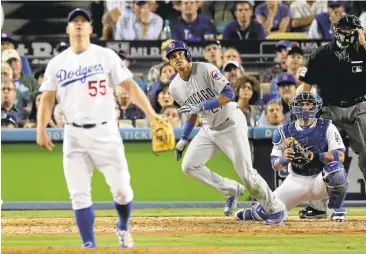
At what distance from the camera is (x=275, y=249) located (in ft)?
21.5

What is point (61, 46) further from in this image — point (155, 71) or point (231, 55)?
point (231, 55)

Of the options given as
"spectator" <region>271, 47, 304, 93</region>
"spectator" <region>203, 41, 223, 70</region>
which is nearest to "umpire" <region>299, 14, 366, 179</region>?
"spectator" <region>271, 47, 304, 93</region>

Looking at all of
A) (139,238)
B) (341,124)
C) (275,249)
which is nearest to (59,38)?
(341,124)

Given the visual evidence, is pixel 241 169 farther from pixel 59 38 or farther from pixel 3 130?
pixel 59 38

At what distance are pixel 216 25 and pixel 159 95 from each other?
10.4 ft

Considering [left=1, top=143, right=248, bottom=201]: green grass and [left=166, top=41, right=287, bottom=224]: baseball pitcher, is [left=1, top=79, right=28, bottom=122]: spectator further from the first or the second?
[left=166, top=41, right=287, bottom=224]: baseball pitcher

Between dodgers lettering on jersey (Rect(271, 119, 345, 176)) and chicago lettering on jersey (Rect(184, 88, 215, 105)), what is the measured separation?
0.87m

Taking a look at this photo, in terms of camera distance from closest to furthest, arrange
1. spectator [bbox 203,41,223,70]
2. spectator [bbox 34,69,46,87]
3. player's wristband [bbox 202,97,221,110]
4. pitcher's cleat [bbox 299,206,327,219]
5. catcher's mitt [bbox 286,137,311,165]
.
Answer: player's wristband [bbox 202,97,221,110], catcher's mitt [bbox 286,137,311,165], pitcher's cleat [bbox 299,206,327,219], spectator [bbox 203,41,223,70], spectator [bbox 34,69,46,87]

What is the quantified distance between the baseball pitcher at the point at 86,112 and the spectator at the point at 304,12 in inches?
346

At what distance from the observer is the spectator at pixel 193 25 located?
Result: 13.8 metres

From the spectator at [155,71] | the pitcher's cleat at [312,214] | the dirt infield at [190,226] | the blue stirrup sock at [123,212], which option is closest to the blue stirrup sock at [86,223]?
the blue stirrup sock at [123,212]

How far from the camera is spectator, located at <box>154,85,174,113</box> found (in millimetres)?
11688

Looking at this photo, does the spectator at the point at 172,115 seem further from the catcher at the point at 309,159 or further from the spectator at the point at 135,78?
the catcher at the point at 309,159

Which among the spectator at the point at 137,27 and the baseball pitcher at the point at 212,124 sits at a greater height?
the spectator at the point at 137,27
